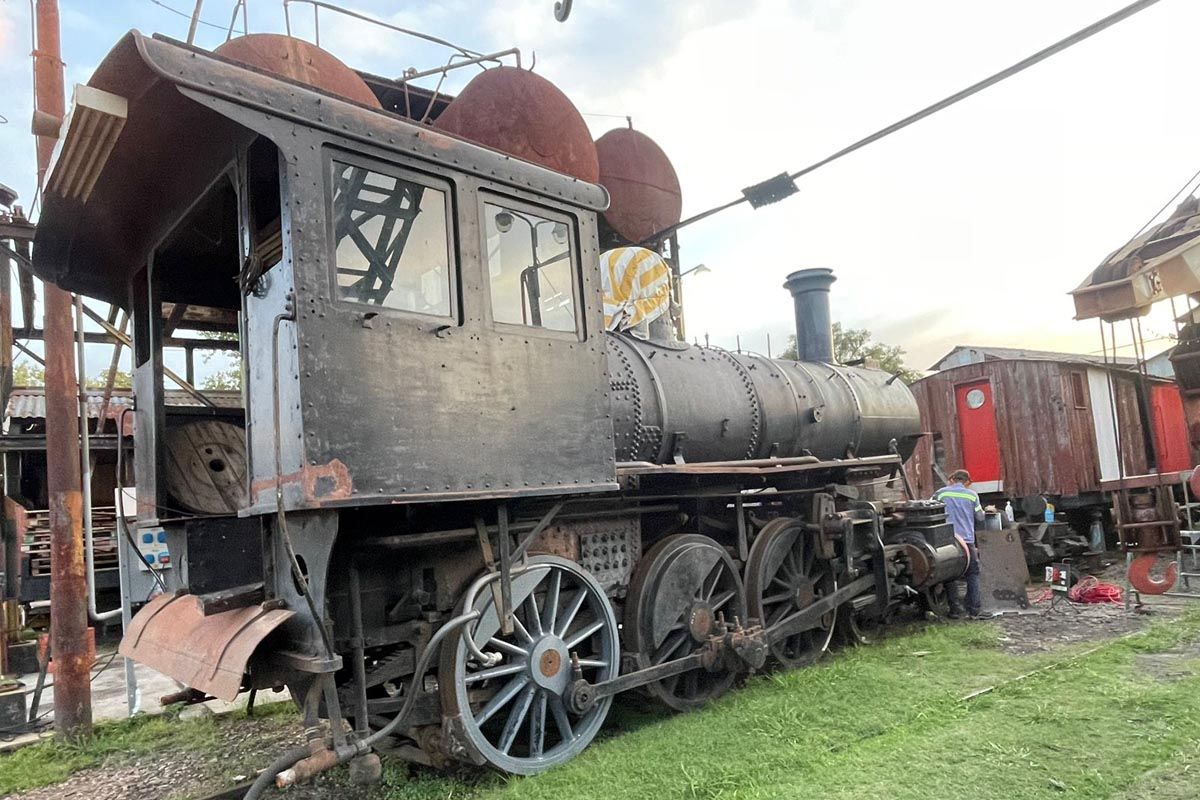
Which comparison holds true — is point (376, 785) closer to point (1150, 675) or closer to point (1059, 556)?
point (1150, 675)

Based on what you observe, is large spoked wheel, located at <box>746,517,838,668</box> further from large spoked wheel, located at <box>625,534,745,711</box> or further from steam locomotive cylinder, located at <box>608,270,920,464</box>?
steam locomotive cylinder, located at <box>608,270,920,464</box>

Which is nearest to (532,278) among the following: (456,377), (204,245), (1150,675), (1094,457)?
(456,377)

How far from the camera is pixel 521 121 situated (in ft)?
16.7

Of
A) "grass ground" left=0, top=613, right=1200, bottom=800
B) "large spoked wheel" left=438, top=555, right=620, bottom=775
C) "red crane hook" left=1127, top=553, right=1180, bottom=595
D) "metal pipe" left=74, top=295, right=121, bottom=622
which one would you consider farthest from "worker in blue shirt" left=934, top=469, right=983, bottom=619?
"metal pipe" left=74, top=295, right=121, bottom=622

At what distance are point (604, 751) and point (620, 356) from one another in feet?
7.75

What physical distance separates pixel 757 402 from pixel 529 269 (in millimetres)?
2569

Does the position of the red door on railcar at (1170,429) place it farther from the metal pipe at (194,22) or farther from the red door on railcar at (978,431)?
the metal pipe at (194,22)

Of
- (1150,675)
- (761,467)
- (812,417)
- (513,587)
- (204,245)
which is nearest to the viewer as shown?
(513,587)

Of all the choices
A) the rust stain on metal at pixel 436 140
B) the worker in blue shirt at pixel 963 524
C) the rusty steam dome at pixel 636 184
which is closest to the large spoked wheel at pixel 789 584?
the worker in blue shirt at pixel 963 524

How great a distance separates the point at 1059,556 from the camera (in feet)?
39.3

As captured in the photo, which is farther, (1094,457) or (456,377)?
(1094,457)

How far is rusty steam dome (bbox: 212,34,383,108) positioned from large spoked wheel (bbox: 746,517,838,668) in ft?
13.3

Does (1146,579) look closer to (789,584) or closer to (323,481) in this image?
(789,584)

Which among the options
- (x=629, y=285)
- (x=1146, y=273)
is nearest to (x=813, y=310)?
(x=629, y=285)
